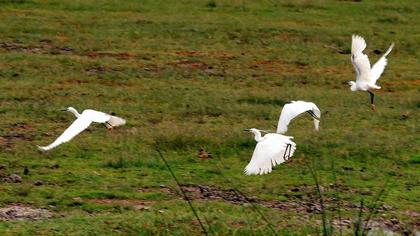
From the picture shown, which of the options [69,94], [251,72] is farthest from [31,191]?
[251,72]

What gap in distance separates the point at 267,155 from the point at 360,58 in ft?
11.6

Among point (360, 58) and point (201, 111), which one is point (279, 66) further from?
point (360, 58)

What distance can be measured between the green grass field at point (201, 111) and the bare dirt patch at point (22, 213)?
96 mm

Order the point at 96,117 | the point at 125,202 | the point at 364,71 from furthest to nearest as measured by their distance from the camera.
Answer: the point at 364,71 → the point at 96,117 → the point at 125,202

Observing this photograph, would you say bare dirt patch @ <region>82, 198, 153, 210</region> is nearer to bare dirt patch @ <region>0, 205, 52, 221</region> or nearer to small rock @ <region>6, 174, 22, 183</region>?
bare dirt patch @ <region>0, 205, 52, 221</region>

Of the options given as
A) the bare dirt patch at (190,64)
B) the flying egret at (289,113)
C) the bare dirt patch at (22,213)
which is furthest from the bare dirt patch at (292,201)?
the bare dirt patch at (190,64)

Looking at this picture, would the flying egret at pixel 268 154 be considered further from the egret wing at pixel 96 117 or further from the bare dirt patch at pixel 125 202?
the egret wing at pixel 96 117

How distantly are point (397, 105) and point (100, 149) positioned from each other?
4426 millimetres

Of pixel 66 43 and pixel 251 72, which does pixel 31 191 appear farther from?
pixel 66 43

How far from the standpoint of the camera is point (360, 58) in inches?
472

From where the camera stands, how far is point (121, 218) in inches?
311

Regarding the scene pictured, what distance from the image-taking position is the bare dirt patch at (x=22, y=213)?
8.17 meters

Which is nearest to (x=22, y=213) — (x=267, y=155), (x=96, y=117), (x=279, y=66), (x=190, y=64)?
(x=96, y=117)

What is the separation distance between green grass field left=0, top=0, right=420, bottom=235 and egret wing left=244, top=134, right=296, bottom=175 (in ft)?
0.95
